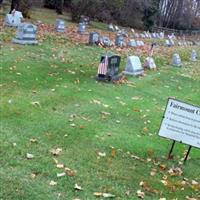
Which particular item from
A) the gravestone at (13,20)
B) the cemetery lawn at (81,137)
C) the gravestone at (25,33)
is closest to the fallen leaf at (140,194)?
the cemetery lawn at (81,137)

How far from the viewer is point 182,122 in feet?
27.9

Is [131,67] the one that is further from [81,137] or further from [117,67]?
[81,137]

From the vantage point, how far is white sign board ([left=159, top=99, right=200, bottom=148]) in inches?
332

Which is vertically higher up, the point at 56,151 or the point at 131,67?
the point at 56,151

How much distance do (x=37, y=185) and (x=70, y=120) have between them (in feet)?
10.9

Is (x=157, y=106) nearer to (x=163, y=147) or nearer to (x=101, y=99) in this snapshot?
(x=101, y=99)

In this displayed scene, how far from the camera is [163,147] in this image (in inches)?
372

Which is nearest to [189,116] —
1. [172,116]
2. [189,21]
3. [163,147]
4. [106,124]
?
[172,116]

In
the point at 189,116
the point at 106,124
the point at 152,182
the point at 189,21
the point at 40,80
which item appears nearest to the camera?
the point at 152,182

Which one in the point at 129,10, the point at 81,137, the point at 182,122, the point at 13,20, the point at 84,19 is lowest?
the point at 84,19

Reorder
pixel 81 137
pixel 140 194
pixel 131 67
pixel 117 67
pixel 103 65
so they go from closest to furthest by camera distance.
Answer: pixel 140 194, pixel 81 137, pixel 103 65, pixel 117 67, pixel 131 67

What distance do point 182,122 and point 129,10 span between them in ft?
137

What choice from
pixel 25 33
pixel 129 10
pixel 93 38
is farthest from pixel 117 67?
pixel 129 10

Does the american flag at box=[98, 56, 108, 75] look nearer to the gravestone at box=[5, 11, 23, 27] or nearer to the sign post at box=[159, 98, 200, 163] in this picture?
the sign post at box=[159, 98, 200, 163]
